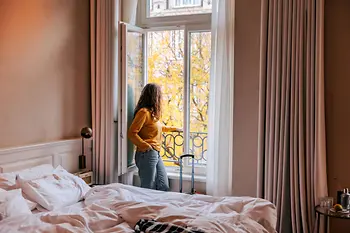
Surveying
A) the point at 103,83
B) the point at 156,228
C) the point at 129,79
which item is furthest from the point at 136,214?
the point at 129,79

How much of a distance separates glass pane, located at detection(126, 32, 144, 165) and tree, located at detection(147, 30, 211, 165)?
0.52 feet

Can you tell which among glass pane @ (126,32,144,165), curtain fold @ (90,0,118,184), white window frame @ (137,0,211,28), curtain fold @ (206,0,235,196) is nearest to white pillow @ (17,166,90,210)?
curtain fold @ (90,0,118,184)

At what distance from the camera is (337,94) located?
10.8ft

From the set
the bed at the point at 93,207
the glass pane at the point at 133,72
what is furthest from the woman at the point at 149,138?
the bed at the point at 93,207

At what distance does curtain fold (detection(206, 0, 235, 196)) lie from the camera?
3.65 metres

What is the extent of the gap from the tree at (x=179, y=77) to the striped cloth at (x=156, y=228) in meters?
2.06

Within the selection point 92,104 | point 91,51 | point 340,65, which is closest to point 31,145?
point 92,104

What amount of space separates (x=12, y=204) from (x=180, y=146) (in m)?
2.26

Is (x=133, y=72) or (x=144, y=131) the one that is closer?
(x=144, y=131)

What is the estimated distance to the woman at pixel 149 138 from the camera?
370 centimetres

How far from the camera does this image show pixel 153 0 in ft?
14.2

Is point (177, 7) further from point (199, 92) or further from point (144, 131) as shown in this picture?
point (144, 131)

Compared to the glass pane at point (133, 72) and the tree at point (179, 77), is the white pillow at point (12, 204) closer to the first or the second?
the glass pane at point (133, 72)

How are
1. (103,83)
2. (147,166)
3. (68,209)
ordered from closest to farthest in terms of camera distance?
(68,209) < (147,166) < (103,83)
